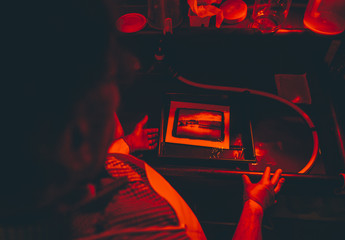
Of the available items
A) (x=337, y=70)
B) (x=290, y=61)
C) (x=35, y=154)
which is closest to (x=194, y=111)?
(x=290, y=61)

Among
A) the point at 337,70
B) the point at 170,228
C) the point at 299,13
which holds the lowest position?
the point at 170,228

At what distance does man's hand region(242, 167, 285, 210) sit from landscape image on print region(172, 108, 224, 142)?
0.97 feet

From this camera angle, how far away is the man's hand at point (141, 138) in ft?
4.33

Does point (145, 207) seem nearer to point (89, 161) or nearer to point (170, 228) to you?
Result: point (170, 228)

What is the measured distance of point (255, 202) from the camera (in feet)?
3.55

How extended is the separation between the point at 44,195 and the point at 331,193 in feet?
4.53

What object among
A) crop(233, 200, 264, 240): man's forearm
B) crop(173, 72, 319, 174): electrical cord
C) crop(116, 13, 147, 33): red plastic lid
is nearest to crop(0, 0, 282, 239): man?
crop(233, 200, 264, 240): man's forearm

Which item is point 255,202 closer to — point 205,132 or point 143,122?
point 205,132

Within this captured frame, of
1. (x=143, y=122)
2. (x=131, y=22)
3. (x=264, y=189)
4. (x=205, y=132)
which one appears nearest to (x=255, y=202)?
(x=264, y=189)

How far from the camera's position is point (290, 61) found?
1569mm

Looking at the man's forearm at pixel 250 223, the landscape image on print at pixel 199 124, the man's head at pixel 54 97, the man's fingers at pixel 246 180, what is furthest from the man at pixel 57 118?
the landscape image on print at pixel 199 124

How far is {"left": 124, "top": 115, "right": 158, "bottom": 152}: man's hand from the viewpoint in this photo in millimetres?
1320

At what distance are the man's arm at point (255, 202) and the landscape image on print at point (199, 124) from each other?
12.3 inches

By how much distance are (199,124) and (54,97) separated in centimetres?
107
